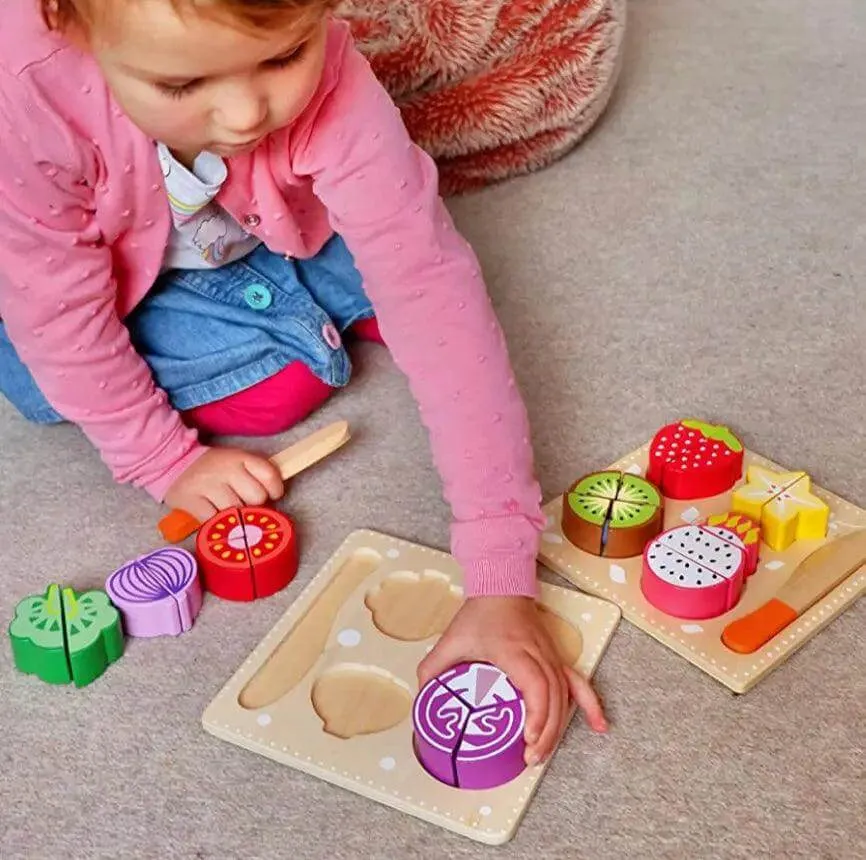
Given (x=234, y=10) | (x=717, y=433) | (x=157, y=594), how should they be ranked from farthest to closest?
(x=717, y=433)
(x=157, y=594)
(x=234, y=10)

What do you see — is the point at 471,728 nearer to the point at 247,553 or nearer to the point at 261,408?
the point at 247,553

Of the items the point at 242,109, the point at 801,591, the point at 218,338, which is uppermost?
the point at 242,109

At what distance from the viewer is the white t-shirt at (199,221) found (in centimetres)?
87

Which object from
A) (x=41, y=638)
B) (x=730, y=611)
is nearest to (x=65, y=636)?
(x=41, y=638)

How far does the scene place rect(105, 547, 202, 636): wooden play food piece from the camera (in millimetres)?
846

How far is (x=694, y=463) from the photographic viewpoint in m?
0.93

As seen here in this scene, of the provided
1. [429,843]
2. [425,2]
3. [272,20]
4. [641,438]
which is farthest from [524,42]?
[429,843]

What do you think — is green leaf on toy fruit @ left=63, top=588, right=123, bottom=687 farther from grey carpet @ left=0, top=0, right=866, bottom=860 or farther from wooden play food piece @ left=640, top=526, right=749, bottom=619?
wooden play food piece @ left=640, top=526, right=749, bottom=619

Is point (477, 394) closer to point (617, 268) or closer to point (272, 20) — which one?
point (272, 20)

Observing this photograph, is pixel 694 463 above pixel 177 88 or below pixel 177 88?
below

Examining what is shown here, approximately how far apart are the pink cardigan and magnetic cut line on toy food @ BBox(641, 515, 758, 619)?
0.28ft

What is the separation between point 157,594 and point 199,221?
0.29 metres

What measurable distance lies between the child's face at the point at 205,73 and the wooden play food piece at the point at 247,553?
271 mm

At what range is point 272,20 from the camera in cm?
65
